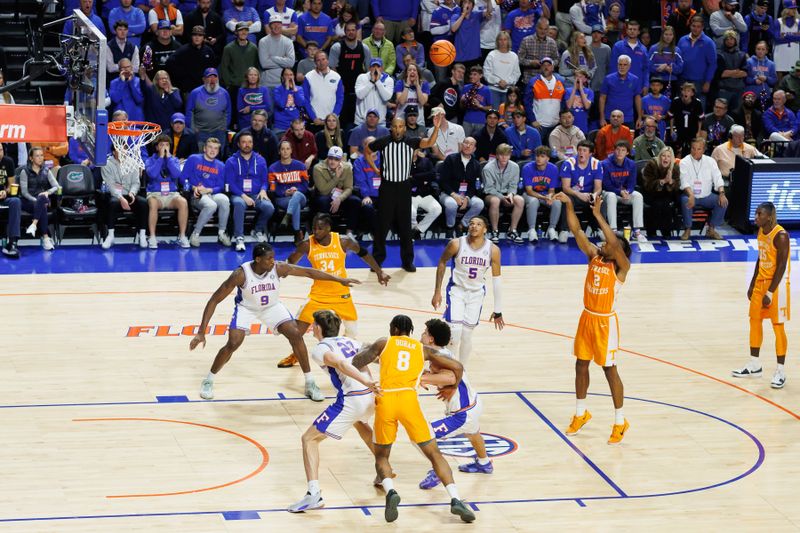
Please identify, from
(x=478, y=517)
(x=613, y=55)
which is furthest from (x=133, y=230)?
(x=478, y=517)

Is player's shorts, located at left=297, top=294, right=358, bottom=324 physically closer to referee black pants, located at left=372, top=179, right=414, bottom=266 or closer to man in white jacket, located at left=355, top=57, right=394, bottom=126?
referee black pants, located at left=372, top=179, right=414, bottom=266

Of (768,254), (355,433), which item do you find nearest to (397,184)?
(768,254)

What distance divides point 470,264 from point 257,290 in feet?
7.72

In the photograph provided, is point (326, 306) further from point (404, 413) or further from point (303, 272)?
point (404, 413)

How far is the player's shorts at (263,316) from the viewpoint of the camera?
1425cm

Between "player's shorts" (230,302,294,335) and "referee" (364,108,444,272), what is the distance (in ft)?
21.0

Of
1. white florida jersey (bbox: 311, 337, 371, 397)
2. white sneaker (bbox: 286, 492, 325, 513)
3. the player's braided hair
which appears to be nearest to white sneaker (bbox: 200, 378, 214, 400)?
white florida jersey (bbox: 311, 337, 371, 397)

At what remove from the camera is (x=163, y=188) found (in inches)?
850

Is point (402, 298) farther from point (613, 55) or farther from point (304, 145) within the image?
point (613, 55)

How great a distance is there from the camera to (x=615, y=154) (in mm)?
23000

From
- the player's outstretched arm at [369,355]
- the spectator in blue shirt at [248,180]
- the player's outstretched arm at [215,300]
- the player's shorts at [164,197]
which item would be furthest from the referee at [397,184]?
the player's outstretched arm at [369,355]

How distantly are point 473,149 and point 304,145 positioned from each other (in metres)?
2.88

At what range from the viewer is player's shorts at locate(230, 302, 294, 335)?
46.8ft

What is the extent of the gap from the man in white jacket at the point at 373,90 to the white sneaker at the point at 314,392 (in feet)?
32.5
